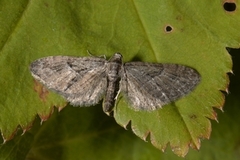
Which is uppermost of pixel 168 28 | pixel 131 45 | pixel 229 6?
pixel 229 6

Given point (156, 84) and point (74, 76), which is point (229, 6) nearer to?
point (156, 84)

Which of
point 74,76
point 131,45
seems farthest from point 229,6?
point 74,76

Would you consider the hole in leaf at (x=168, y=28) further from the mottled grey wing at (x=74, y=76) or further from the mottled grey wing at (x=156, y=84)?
the mottled grey wing at (x=74, y=76)

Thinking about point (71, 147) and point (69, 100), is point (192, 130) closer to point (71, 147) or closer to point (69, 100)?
point (69, 100)

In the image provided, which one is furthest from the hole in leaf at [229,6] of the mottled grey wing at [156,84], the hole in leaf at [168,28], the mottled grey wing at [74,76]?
the mottled grey wing at [74,76]

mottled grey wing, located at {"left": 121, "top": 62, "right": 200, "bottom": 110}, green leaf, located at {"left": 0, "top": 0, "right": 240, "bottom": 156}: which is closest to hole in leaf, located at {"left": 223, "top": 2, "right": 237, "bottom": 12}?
green leaf, located at {"left": 0, "top": 0, "right": 240, "bottom": 156}

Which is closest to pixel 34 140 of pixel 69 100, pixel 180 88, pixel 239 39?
pixel 69 100
